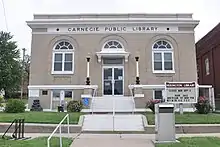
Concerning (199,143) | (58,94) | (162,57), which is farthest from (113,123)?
(162,57)

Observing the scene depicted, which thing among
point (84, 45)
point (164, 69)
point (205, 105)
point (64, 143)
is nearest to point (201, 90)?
point (164, 69)

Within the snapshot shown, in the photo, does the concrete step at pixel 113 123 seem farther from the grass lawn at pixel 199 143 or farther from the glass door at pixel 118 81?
the glass door at pixel 118 81

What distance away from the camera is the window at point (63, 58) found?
77.4 feet

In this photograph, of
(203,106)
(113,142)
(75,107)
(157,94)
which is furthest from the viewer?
(157,94)

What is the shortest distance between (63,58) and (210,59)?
51.3ft

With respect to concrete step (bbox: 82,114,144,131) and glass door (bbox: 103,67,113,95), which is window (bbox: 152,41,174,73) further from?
concrete step (bbox: 82,114,144,131)

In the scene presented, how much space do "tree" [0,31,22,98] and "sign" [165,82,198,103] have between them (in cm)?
2437

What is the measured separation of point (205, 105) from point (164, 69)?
5.73m

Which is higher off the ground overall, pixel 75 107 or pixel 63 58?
pixel 63 58

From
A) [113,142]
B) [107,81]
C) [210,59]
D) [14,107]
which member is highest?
[210,59]

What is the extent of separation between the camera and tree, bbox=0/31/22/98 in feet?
114

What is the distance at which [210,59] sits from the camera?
30375mm

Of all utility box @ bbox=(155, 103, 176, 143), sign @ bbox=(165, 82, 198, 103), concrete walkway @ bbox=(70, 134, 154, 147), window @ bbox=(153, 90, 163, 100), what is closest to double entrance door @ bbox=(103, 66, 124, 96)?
window @ bbox=(153, 90, 163, 100)

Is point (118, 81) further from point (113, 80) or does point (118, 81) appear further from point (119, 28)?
point (119, 28)
